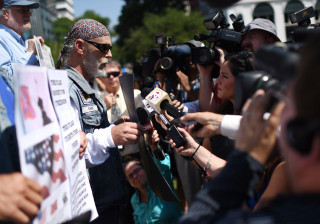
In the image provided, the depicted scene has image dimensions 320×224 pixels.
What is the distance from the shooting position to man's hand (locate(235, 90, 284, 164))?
1.15 meters

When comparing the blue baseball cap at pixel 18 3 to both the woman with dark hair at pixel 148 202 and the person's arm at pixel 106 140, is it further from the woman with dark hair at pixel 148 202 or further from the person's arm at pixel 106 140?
the woman with dark hair at pixel 148 202

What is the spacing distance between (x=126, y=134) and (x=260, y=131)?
4.14 ft

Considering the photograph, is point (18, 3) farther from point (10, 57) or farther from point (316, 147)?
point (316, 147)

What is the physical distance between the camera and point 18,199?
1094 millimetres

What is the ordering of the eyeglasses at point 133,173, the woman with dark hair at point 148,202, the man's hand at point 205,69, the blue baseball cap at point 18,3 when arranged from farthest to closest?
the eyeglasses at point 133,173 < the woman with dark hair at point 148,202 < the man's hand at point 205,69 < the blue baseball cap at point 18,3

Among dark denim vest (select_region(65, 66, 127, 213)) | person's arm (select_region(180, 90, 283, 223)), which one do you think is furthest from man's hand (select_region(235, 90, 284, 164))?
dark denim vest (select_region(65, 66, 127, 213))

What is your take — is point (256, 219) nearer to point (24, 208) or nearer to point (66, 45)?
point (24, 208)

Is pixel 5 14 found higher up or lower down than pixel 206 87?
higher up

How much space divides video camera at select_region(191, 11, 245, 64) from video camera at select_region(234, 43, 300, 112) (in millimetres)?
1501

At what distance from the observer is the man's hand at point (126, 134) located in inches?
90.4

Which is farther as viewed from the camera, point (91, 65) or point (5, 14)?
point (5, 14)

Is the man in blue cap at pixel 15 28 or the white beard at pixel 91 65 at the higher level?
the man in blue cap at pixel 15 28

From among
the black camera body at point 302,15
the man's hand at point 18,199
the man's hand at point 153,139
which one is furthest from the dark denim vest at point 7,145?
the black camera body at point 302,15

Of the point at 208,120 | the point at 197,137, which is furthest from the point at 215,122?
the point at 197,137
